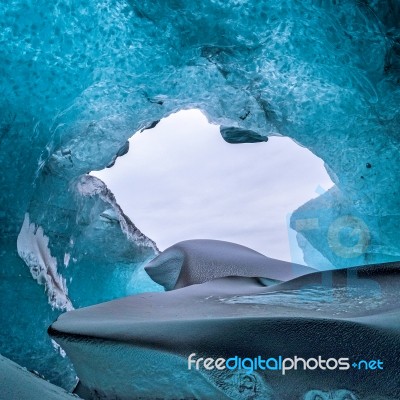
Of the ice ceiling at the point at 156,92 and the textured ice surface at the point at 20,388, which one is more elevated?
the ice ceiling at the point at 156,92

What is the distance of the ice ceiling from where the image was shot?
2.13 metres

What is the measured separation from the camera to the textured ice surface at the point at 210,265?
3035 millimetres

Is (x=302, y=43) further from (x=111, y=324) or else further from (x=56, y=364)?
(x=56, y=364)

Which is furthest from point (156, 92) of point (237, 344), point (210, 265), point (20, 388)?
point (20, 388)

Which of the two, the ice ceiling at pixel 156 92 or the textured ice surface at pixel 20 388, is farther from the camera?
the ice ceiling at pixel 156 92

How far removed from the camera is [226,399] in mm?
1428

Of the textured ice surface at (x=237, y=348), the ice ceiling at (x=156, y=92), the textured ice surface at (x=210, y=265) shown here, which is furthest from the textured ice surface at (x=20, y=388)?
the textured ice surface at (x=210, y=265)

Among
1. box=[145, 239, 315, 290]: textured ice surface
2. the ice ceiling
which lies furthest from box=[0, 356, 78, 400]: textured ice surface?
box=[145, 239, 315, 290]: textured ice surface

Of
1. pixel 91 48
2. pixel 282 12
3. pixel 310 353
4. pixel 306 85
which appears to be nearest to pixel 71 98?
pixel 91 48

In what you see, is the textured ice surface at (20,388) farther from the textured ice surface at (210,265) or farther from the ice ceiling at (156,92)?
the textured ice surface at (210,265)

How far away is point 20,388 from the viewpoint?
3.72 feet

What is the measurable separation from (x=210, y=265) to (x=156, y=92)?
4.17 feet

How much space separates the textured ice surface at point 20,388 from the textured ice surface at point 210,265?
1743 mm

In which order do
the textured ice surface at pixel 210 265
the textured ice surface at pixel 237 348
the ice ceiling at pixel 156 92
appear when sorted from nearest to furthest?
the textured ice surface at pixel 237 348
the ice ceiling at pixel 156 92
the textured ice surface at pixel 210 265
